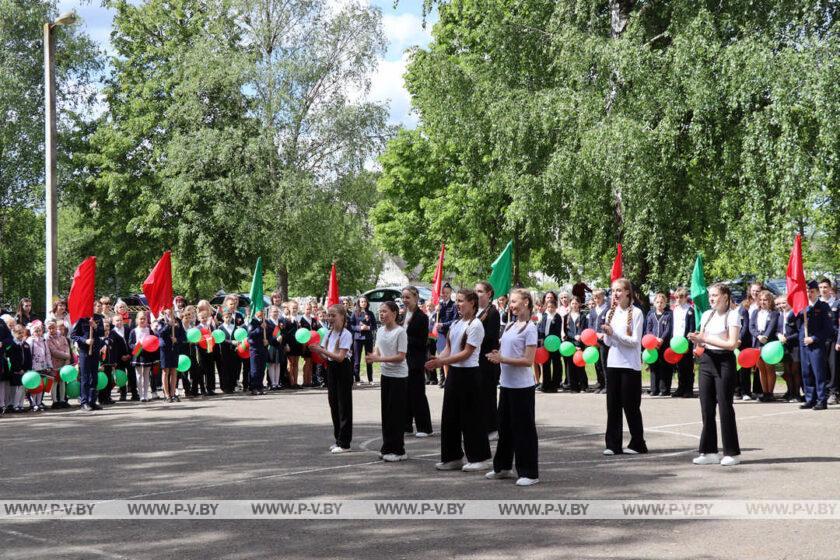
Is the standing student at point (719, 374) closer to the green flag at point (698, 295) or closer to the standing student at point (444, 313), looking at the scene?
the green flag at point (698, 295)

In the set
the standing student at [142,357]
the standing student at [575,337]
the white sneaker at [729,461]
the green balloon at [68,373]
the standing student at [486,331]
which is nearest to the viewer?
the white sneaker at [729,461]

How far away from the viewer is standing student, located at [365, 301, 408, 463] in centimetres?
1138

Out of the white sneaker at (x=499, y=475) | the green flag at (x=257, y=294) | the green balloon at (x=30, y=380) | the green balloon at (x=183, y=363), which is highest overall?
the green flag at (x=257, y=294)

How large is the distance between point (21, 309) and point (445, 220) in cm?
2507

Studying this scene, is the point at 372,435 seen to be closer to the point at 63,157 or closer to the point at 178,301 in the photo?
the point at 178,301

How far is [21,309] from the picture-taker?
66.4 ft

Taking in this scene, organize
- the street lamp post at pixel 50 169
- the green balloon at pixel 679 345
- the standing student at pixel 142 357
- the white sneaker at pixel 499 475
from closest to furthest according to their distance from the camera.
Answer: the white sneaker at pixel 499 475 < the green balloon at pixel 679 345 < the standing student at pixel 142 357 < the street lamp post at pixel 50 169

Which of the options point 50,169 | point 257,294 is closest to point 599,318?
point 257,294

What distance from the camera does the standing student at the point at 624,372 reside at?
11.7 m

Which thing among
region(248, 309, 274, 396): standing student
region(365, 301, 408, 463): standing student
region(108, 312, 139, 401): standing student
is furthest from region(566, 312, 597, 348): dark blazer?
region(365, 301, 408, 463): standing student

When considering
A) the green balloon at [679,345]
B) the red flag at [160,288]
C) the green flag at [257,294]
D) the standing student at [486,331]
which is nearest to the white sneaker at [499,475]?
the standing student at [486,331]

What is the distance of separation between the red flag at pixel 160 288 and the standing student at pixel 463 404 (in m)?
10.7

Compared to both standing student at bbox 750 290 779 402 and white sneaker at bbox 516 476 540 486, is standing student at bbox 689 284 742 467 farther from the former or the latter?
standing student at bbox 750 290 779 402

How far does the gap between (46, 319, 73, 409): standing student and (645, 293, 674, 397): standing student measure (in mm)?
11520
